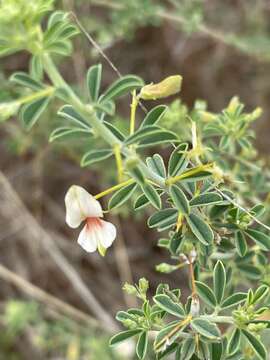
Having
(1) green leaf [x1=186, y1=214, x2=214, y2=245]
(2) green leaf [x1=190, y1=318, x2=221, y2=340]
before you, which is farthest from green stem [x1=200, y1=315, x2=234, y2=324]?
(1) green leaf [x1=186, y1=214, x2=214, y2=245]

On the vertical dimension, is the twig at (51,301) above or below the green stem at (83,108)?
below

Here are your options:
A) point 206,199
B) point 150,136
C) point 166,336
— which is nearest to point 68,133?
point 150,136

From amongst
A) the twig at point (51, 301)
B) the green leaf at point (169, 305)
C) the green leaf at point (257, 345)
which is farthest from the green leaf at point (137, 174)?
the twig at point (51, 301)

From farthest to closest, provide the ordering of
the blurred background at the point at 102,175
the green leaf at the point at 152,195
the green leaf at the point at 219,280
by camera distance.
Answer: the blurred background at the point at 102,175, the green leaf at the point at 219,280, the green leaf at the point at 152,195

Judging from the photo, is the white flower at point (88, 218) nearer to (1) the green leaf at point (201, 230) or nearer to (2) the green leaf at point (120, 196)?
(2) the green leaf at point (120, 196)

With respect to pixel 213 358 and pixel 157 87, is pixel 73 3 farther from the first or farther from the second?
pixel 213 358

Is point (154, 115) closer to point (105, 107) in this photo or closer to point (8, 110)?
point (105, 107)

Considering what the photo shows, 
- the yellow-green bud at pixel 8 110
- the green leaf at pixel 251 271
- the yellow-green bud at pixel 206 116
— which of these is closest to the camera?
the yellow-green bud at pixel 8 110

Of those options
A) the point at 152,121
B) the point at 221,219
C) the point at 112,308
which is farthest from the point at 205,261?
the point at 112,308
